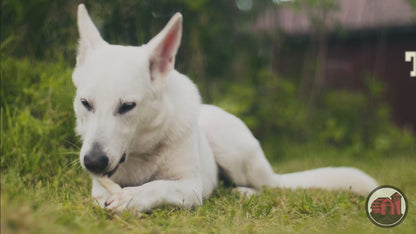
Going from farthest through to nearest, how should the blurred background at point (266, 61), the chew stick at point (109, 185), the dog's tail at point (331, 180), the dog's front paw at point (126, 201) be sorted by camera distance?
the blurred background at point (266, 61)
the dog's tail at point (331, 180)
the chew stick at point (109, 185)
the dog's front paw at point (126, 201)

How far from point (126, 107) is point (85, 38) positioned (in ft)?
2.21

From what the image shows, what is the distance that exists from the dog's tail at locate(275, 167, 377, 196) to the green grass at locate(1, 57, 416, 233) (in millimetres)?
134

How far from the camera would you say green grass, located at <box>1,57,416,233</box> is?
241cm

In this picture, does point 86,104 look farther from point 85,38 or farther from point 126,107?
point 85,38

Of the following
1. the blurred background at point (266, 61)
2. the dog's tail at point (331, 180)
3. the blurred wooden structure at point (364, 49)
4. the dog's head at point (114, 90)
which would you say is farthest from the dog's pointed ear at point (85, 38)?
the blurred wooden structure at point (364, 49)

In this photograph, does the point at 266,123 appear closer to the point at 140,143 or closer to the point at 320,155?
the point at 320,155

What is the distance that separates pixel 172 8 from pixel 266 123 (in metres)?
2.17

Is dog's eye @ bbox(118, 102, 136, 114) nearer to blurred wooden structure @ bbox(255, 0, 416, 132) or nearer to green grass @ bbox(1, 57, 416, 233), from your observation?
green grass @ bbox(1, 57, 416, 233)

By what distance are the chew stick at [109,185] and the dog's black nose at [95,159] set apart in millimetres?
387

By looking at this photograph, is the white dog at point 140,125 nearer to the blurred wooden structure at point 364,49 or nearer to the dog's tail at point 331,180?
the dog's tail at point 331,180

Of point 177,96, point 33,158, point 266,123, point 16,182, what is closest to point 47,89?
point 33,158

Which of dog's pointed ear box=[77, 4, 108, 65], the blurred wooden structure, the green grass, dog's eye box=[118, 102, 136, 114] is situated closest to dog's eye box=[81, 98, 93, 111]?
dog's eye box=[118, 102, 136, 114]

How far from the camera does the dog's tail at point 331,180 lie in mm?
4020

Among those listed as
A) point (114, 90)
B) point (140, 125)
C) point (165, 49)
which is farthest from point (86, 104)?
point (165, 49)
